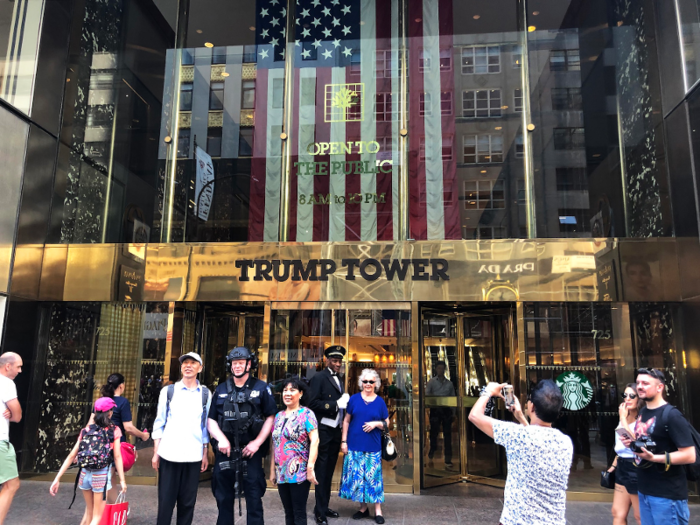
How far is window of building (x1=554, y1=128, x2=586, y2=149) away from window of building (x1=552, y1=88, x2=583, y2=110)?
0.40 meters

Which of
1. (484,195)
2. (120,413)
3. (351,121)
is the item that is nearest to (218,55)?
(351,121)

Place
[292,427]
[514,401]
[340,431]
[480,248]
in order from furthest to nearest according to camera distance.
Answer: [480,248]
[340,431]
[292,427]
[514,401]

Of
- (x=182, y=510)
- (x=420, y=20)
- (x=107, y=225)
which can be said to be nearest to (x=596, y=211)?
(x=420, y=20)

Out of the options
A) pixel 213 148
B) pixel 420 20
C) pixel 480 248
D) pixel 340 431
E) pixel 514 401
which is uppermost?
pixel 420 20

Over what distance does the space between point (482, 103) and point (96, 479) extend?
7760 mm

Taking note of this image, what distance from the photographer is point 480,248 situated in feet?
27.5

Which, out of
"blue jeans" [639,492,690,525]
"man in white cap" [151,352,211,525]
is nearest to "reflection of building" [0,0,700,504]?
"man in white cap" [151,352,211,525]

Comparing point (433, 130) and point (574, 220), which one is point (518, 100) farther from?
point (574, 220)

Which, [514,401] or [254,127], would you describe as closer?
[514,401]

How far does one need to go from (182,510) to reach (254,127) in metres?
6.51

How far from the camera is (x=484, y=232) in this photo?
8.74 m

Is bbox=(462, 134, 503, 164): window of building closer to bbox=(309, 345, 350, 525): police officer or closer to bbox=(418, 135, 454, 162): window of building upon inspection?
bbox=(418, 135, 454, 162): window of building

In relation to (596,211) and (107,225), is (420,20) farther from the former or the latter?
(107,225)

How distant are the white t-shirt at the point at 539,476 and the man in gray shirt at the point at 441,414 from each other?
5.82m
